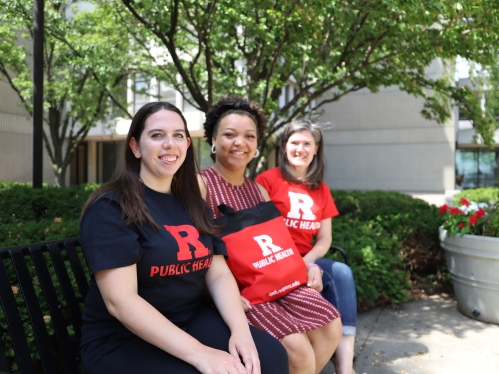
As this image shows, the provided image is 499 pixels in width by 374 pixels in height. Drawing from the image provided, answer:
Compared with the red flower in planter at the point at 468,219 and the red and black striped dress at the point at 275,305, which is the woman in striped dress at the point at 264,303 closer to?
the red and black striped dress at the point at 275,305

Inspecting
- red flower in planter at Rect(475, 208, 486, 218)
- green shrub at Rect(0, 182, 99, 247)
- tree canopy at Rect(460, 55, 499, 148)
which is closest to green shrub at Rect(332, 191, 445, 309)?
red flower in planter at Rect(475, 208, 486, 218)

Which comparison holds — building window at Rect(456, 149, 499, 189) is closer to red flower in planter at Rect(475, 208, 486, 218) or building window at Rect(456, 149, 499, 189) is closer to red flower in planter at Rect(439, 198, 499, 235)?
red flower in planter at Rect(439, 198, 499, 235)

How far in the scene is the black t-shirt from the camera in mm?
1818

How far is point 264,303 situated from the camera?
8.13 feet

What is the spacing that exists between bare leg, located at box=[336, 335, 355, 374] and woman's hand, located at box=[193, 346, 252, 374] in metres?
1.25

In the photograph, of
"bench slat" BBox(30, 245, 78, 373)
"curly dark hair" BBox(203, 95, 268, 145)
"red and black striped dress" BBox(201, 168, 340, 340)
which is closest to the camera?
"bench slat" BBox(30, 245, 78, 373)

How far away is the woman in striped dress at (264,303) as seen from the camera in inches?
91.4

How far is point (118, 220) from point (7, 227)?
1762 millimetres

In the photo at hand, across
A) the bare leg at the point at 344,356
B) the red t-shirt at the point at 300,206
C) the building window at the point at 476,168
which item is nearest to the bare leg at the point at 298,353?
the bare leg at the point at 344,356

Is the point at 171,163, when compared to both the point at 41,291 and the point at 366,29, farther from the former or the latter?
the point at 366,29

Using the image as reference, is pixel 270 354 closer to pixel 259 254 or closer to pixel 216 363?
pixel 216 363

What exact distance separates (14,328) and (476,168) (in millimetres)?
29843

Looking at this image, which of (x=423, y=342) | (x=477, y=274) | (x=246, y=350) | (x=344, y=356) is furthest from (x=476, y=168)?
(x=246, y=350)

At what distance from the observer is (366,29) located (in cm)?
585
